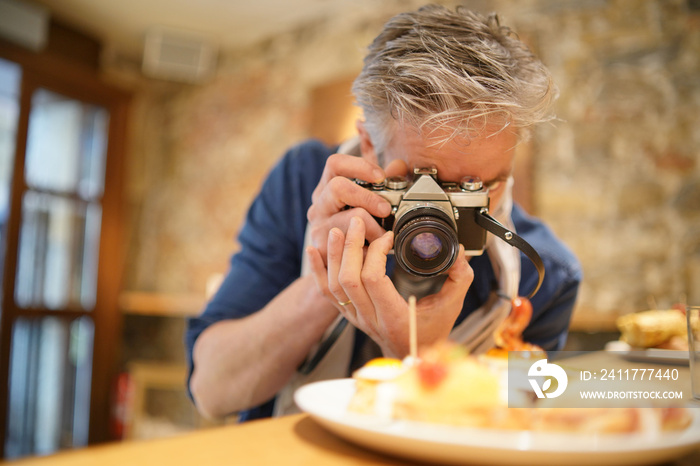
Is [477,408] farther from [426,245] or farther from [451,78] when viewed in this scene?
[451,78]

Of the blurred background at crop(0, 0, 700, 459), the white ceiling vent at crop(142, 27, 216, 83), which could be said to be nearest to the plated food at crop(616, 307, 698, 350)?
the blurred background at crop(0, 0, 700, 459)

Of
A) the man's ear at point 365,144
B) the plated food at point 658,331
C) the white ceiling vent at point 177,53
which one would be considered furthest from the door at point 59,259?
the plated food at point 658,331

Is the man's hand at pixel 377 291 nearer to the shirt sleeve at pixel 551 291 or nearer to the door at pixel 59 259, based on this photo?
the shirt sleeve at pixel 551 291

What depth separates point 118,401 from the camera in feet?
8.54

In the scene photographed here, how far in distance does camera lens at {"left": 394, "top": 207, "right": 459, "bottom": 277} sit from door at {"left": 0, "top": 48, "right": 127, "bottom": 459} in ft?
7.51

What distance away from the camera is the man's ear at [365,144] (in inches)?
25.1

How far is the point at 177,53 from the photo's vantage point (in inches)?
110

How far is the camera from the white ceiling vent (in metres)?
2.74

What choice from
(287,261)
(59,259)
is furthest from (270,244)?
(59,259)

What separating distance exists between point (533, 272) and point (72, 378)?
2.52 meters

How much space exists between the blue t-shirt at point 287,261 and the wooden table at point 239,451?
40 cm

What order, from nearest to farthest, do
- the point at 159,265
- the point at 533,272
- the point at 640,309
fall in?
the point at 533,272, the point at 640,309, the point at 159,265

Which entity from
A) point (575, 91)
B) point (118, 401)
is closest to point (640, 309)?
point (575, 91)

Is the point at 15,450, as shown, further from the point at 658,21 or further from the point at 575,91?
the point at 658,21
